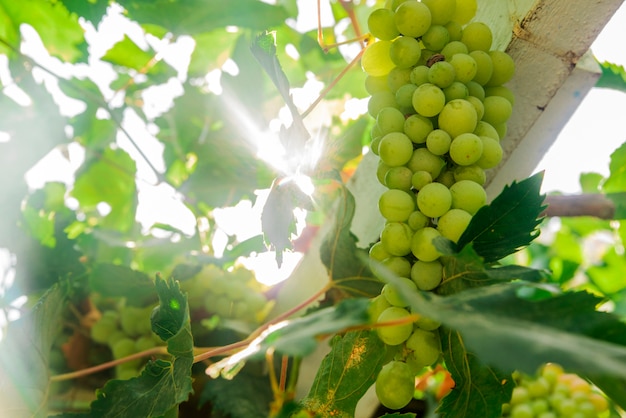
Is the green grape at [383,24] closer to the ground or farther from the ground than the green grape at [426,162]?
farther from the ground

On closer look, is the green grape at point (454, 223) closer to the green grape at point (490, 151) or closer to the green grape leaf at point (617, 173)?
the green grape at point (490, 151)

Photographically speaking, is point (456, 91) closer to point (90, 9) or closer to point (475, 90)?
point (475, 90)

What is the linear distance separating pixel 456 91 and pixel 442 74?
0.02 m

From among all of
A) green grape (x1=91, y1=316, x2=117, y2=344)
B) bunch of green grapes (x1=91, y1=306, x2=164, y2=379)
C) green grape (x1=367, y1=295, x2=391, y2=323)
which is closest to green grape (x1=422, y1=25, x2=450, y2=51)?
green grape (x1=367, y1=295, x2=391, y2=323)

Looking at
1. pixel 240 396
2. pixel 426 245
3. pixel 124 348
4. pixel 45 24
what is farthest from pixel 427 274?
pixel 45 24

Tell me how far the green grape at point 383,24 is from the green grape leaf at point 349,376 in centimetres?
26

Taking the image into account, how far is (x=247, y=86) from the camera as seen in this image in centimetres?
89

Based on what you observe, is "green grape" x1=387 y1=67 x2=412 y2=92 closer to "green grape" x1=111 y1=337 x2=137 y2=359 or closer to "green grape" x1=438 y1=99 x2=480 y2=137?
"green grape" x1=438 y1=99 x2=480 y2=137

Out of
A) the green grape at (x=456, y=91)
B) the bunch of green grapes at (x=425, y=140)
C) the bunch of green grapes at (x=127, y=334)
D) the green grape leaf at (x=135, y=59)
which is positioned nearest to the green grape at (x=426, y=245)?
the bunch of green grapes at (x=425, y=140)

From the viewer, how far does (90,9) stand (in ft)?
2.29

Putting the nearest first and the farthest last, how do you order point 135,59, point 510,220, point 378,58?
point 510,220 → point 378,58 → point 135,59

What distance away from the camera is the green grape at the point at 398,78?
1.48 ft

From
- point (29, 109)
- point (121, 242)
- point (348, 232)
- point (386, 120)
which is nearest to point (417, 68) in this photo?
point (386, 120)

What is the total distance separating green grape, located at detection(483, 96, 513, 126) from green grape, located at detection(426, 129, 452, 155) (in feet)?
0.18
